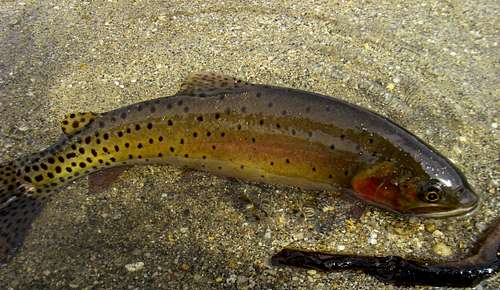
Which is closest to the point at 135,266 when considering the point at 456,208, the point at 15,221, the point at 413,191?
the point at 15,221

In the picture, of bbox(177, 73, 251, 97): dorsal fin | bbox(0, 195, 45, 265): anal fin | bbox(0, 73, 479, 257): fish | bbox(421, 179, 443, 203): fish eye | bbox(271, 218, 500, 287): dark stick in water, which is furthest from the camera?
bbox(177, 73, 251, 97): dorsal fin

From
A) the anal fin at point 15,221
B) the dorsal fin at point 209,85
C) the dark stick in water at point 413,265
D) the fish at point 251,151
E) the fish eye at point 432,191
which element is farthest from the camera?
the dorsal fin at point 209,85

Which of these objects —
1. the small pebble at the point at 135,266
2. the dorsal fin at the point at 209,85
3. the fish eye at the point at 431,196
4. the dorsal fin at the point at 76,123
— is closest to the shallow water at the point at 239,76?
the small pebble at the point at 135,266

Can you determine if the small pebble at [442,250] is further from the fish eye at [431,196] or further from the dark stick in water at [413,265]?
the fish eye at [431,196]

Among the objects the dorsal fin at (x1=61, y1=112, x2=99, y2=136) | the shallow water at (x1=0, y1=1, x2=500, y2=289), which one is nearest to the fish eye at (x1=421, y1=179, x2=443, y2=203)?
the shallow water at (x1=0, y1=1, x2=500, y2=289)

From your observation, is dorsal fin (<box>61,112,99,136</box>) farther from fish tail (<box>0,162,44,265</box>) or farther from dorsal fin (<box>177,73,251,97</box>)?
dorsal fin (<box>177,73,251,97</box>)

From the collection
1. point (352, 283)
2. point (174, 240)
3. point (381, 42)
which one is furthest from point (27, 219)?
point (381, 42)

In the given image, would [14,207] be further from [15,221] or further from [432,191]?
[432,191]
